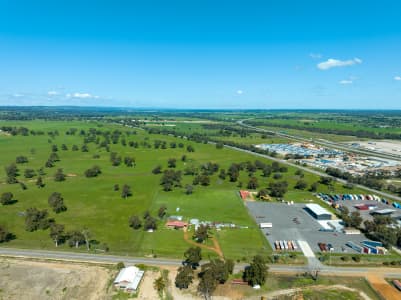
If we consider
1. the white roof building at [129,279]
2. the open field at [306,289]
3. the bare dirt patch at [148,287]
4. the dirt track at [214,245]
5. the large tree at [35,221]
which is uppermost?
the large tree at [35,221]

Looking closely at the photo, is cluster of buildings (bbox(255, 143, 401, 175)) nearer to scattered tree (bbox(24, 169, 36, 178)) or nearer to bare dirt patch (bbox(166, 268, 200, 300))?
bare dirt patch (bbox(166, 268, 200, 300))

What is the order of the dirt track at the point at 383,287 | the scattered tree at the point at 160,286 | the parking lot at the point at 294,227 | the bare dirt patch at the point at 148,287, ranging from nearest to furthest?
the bare dirt patch at the point at 148,287
the scattered tree at the point at 160,286
the dirt track at the point at 383,287
the parking lot at the point at 294,227

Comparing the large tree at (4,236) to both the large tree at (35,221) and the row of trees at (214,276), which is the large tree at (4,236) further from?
the row of trees at (214,276)

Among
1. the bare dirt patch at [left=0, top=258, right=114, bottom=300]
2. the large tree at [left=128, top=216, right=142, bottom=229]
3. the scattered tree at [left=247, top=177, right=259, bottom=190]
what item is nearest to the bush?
the bare dirt patch at [left=0, top=258, right=114, bottom=300]

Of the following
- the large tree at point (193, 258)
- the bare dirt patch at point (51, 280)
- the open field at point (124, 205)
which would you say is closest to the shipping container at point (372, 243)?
the open field at point (124, 205)

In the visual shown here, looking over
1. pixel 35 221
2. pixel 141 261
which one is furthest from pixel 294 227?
pixel 35 221

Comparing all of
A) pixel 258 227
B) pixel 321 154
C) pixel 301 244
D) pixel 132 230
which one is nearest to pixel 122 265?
pixel 132 230
